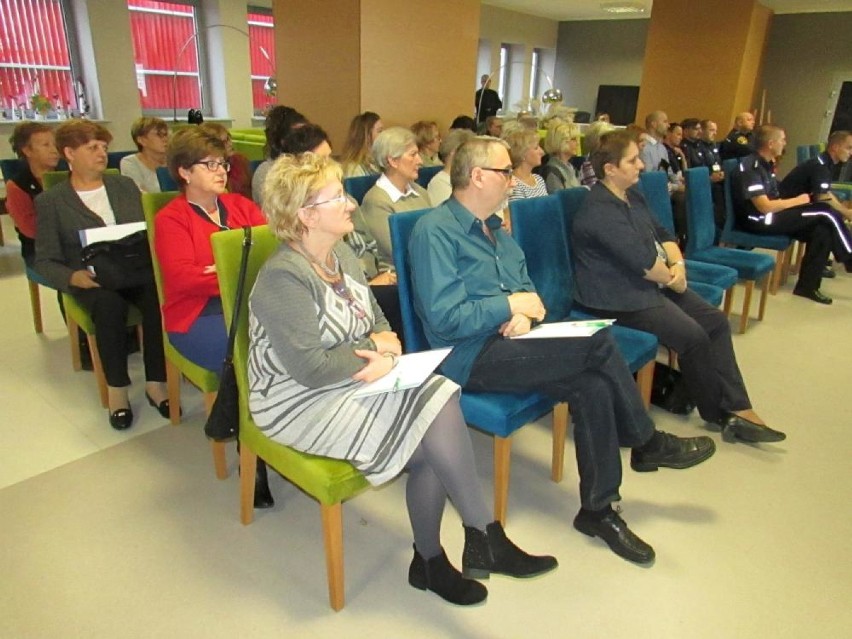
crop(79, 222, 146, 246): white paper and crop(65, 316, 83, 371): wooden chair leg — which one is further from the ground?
crop(79, 222, 146, 246): white paper

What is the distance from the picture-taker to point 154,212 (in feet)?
7.40

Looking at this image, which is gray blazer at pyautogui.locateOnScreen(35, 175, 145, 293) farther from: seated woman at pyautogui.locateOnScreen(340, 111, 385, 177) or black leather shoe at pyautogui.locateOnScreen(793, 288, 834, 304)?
black leather shoe at pyautogui.locateOnScreen(793, 288, 834, 304)

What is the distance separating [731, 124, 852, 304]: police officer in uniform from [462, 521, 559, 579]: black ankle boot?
131 inches

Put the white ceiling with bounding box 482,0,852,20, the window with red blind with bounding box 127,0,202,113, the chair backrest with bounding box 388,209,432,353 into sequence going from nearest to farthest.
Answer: the chair backrest with bounding box 388,209,432,353, the window with red blind with bounding box 127,0,202,113, the white ceiling with bounding box 482,0,852,20

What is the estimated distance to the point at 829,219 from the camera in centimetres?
411

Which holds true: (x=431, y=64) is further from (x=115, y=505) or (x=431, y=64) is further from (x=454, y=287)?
(x=115, y=505)

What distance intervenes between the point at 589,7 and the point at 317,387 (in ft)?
35.8

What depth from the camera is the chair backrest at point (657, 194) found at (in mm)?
3119

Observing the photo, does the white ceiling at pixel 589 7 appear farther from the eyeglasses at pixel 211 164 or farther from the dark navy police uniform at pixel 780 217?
the eyeglasses at pixel 211 164

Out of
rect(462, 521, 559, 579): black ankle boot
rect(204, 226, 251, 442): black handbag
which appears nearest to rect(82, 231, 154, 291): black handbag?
rect(204, 226, 251, 442): black handbag

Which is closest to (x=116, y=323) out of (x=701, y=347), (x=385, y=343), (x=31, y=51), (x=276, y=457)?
(x=276, y=457)

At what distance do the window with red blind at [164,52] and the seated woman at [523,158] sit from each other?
6.11 m

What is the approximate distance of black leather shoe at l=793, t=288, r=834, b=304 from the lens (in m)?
4.24

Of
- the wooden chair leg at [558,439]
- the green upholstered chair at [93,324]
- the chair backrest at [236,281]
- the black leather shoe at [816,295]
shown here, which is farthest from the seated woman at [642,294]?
the black leather shoe at [816,295]
